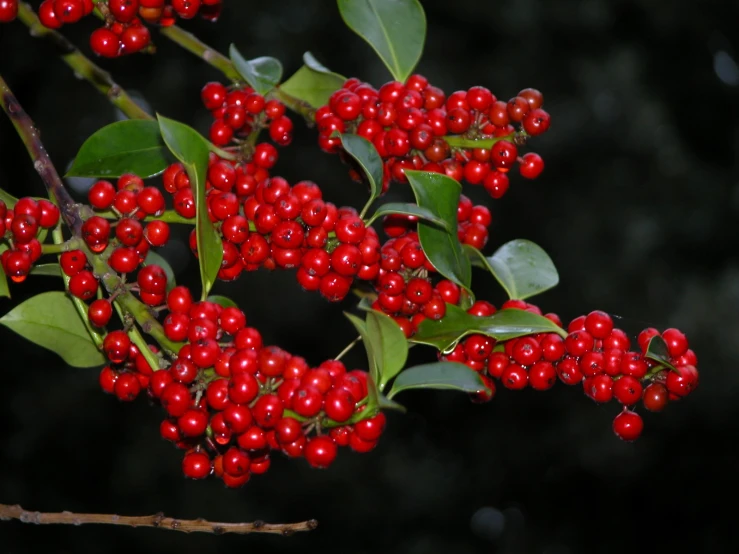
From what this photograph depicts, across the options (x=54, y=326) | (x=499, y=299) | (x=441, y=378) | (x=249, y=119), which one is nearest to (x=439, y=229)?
(x=441, y=378)

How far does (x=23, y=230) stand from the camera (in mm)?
816

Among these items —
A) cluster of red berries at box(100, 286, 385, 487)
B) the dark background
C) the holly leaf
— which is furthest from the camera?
the dark background

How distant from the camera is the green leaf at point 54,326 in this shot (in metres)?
0.95

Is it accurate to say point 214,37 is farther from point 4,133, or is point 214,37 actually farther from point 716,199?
point 716,199

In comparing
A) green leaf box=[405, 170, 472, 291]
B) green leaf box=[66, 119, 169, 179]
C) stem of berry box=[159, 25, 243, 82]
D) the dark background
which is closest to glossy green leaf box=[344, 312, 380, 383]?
green leaf box=[405, 170, 472, 291]

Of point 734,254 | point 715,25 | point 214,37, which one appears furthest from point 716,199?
point 214,37

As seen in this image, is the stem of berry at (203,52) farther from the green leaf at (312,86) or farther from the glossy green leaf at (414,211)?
the glossy green leaf at (414,211)

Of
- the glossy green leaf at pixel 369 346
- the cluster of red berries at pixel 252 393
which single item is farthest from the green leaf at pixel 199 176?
the glossy green leaf at pixel 369 346

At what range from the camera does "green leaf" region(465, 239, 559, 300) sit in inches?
40.6

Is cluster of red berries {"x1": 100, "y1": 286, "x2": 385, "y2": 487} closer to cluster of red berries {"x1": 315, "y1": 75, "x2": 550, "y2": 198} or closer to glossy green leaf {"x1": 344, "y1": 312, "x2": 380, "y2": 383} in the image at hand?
glossy green leaf {"x1": 344, "y1": 312, "x2": 380, "y2": 383}

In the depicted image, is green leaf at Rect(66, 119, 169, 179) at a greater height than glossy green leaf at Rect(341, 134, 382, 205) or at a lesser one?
lesser

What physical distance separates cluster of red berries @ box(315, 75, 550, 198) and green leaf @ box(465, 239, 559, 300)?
78 millimetres

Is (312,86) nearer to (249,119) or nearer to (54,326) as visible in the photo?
(249,119)

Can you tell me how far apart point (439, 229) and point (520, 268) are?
0.65ft
